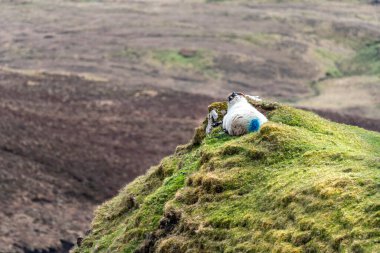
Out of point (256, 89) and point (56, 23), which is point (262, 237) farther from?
point (56, 23)

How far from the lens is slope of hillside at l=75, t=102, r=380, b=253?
32.9 feet

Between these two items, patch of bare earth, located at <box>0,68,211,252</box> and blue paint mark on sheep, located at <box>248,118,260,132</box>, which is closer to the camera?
blue paint mark on sheep, located at <box>248,118,260,132</box>

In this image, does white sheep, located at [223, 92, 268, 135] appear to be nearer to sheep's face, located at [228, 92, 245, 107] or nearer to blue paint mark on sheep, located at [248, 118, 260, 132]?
blue paint mark on sheep, located at [248, 118, 260, 132]

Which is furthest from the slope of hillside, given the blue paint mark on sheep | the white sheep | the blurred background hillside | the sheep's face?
the blurred background hillside

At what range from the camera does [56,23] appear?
86750 millimetres

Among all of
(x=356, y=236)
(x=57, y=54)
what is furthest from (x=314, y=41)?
(x=356, y=236)

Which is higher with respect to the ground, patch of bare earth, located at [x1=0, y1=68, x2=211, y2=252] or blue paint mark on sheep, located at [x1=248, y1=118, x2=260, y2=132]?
blue paint mark on sheep, located at [x1=248, y1=118, x2=260, y2=132]

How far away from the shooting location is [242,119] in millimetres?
14281

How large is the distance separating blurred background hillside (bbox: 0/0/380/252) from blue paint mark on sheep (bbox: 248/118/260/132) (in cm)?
1880

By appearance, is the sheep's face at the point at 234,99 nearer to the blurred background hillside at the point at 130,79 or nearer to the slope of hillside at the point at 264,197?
the slope of hillside at the point at 264,197

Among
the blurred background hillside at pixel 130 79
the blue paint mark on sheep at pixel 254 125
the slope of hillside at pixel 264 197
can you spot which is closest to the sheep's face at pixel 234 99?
the slope of hillside at pixel 264 197

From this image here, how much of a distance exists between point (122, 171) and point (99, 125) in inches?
363

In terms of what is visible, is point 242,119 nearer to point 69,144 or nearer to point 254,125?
point 254,125

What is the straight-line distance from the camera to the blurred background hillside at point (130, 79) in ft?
125
